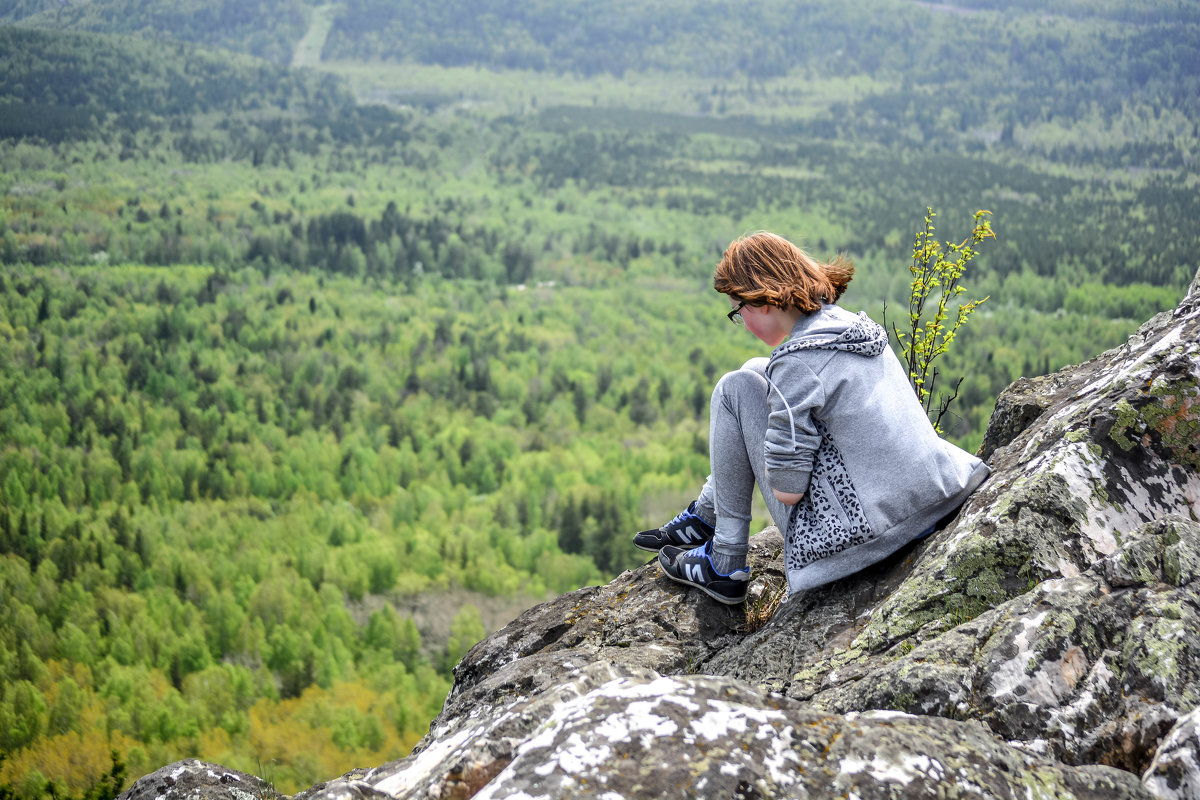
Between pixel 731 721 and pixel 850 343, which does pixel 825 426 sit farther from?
pixel 731 721

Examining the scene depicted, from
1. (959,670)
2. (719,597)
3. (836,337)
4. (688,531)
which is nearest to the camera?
(959,670)

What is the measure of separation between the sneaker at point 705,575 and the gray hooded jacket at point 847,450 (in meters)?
0.50

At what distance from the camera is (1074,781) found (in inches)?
76.6

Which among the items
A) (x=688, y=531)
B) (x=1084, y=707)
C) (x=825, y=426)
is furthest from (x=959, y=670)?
(x=688, y=531)

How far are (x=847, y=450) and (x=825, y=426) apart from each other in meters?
0.12

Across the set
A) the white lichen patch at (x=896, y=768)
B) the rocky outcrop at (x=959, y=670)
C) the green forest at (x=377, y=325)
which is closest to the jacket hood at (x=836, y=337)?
the rocky outcrop at (x=959, y=670)

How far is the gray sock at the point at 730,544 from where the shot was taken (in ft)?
12.1

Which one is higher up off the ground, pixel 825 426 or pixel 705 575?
pixel 825 426

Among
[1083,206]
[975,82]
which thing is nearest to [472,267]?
[1083,206]

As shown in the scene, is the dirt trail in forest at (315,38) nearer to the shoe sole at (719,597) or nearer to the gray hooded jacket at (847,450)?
the shoe sole at (719,597)

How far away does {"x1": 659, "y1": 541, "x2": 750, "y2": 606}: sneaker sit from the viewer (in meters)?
3.81

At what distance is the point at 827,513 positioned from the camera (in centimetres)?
323

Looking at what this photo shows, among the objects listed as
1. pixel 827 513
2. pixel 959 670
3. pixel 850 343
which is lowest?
pixel 959 670

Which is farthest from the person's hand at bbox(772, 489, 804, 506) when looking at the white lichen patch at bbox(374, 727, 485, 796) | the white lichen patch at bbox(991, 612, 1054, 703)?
the white lichen patch at bbox(374, 727, 485, 796)
